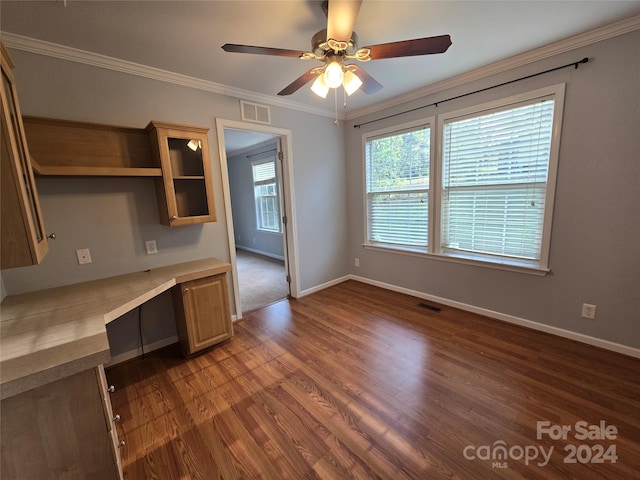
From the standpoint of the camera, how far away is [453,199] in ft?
10.0

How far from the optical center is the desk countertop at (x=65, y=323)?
94 cm

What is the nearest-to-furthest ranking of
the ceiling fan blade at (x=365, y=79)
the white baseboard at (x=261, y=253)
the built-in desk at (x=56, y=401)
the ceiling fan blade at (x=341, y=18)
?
the built-in desk at (x=56, y=401)
the ceiling fan blade at (x=341, y=18)
the ceiling fan blade at (x=365, y=79)
the white baseboard at (x=261, y=253)

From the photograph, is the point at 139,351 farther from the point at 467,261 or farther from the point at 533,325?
the point at 533,325

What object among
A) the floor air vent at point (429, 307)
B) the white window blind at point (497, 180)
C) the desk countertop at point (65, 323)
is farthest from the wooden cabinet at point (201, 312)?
the white window blind at point (497, 180)

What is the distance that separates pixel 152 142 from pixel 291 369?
7.56 ft

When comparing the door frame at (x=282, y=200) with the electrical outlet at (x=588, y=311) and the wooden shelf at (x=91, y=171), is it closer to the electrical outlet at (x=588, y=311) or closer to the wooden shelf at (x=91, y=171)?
the wooden shelf at (x=91, y=171)

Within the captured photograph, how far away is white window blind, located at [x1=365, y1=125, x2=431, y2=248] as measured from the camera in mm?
3295

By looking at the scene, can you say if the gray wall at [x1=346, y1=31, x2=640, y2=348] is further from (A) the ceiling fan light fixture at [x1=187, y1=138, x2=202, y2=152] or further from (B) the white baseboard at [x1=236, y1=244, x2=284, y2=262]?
(B) the white baseboard at [x1=236, y1=244, x2=284, y2=262]

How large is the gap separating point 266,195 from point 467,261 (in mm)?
4490

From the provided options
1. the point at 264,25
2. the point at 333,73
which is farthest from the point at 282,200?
the point at 333,73

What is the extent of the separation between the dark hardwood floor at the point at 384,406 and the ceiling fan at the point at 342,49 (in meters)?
2.13

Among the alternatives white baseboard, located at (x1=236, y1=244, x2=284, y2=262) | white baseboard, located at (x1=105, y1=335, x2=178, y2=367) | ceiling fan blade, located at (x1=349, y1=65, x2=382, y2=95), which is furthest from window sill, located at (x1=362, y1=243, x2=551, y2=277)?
white baseboard, located at (x1=105, y1=335, x2=178, y2=367)

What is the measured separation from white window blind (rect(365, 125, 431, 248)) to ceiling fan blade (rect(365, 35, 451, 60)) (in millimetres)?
1786

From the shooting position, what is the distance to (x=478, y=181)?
2.82 metres
